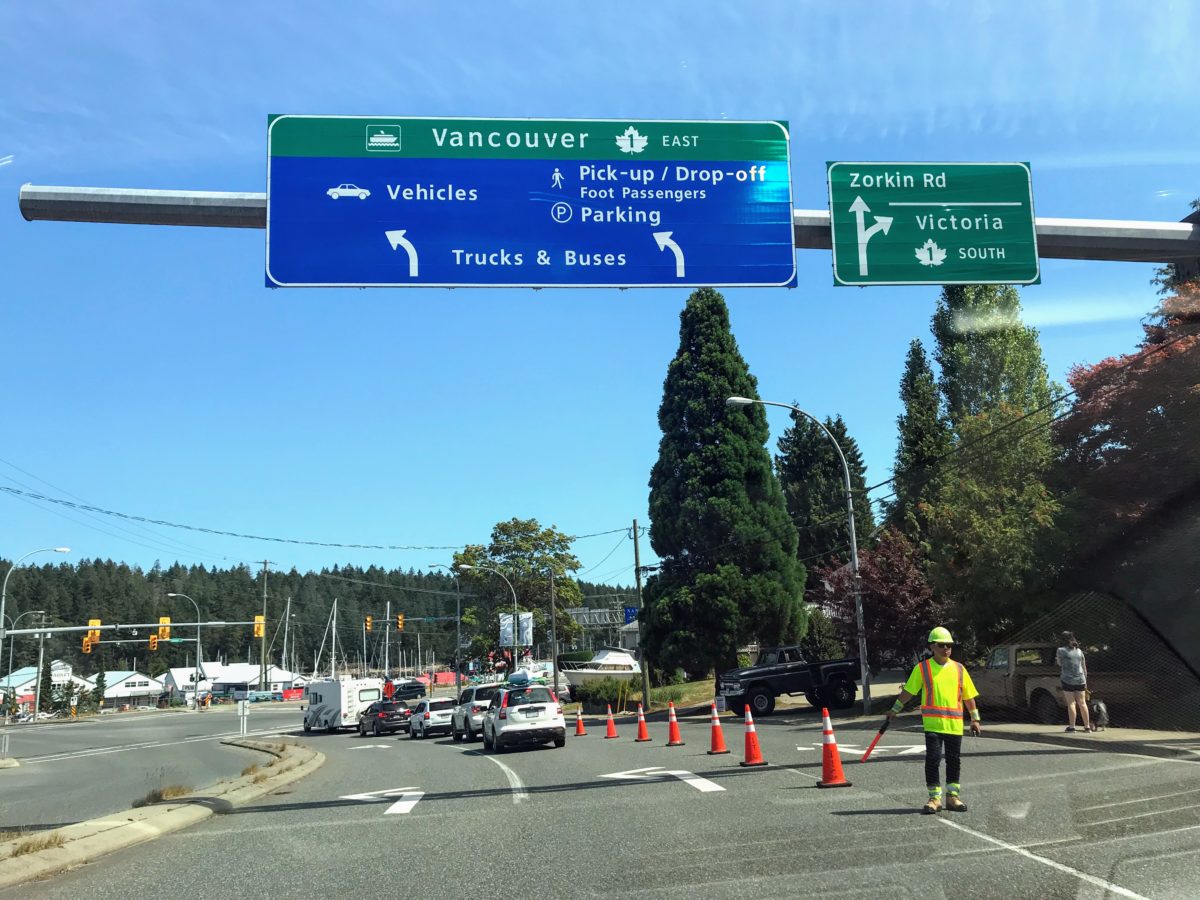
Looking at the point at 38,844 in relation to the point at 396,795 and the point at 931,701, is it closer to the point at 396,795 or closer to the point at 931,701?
the point at 396,795

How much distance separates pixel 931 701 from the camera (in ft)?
32.2

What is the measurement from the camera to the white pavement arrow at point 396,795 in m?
12.6

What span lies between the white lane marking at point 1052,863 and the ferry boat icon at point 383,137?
9.09m

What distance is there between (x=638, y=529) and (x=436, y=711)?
12.1m

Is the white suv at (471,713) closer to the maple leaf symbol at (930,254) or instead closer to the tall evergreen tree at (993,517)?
the tall evergreen tree at (993,517)

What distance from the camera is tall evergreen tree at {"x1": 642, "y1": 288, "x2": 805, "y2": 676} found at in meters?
40.3

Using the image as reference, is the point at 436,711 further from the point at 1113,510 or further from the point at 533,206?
the point at 533,206

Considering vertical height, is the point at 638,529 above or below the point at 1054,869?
above

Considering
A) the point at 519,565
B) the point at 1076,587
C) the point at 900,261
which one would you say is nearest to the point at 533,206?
the point at 900,261

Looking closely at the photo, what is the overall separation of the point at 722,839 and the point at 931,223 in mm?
7564

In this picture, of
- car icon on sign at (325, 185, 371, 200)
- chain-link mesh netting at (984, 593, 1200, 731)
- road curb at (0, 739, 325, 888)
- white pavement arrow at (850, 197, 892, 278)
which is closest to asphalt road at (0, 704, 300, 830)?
road curb at (0, 739, 325, 888)

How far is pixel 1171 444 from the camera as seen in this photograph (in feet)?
61.7

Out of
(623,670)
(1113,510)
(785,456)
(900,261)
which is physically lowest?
(623,670)

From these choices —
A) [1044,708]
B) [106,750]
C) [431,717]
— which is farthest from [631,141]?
[106,750]
